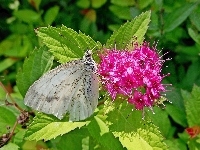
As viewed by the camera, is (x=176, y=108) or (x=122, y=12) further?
(x=122, y=12)

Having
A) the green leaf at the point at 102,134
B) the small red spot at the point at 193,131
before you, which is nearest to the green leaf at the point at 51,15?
the green leaf at the point at 102,134

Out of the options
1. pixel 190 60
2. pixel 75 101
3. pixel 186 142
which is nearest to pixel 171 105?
pixel 186 142

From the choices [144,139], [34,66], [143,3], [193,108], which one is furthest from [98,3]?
[144,139]

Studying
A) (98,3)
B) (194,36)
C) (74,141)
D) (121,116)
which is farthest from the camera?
(98,3)

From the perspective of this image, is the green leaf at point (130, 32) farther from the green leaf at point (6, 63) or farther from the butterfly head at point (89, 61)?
the green leaf at point (6, 63)

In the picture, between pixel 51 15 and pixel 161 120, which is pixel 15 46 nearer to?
pixel 51 15

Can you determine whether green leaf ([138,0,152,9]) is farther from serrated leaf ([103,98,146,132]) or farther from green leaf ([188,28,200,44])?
serrated leaf ([103,98,146,132])
